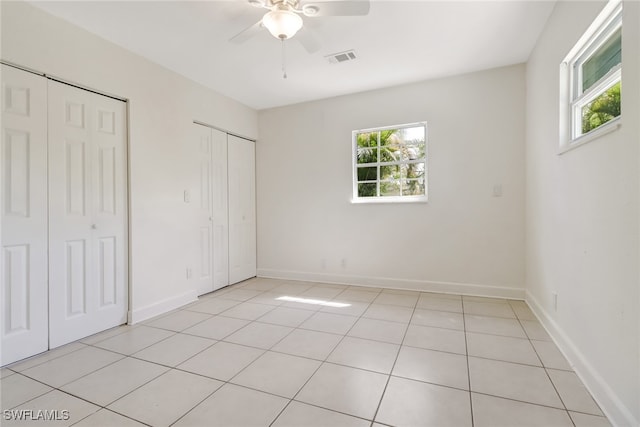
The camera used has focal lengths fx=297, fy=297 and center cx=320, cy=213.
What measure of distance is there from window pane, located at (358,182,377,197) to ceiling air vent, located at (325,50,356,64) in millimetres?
1653

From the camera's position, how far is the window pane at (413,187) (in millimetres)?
3922

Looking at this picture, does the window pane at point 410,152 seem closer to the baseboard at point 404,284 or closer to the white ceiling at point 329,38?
the white ceiling at point 329,38

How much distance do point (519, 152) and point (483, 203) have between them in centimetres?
68

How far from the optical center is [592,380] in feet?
5.67

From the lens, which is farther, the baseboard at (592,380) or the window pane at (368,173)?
the window pane at (368,173)

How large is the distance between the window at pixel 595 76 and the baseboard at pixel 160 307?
3.90m

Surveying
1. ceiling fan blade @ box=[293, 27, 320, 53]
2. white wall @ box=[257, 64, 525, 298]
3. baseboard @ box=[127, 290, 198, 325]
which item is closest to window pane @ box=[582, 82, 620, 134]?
white wall @ box=[257, 64, 525, 298]

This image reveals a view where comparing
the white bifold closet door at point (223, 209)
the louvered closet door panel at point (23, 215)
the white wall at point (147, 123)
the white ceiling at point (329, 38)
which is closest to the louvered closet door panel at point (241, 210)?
the white bifold closet door at point (223, 209)

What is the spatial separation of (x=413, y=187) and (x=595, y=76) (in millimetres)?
2171

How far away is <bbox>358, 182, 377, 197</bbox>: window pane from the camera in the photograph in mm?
4191

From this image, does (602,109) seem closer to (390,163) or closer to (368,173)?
(390,163)

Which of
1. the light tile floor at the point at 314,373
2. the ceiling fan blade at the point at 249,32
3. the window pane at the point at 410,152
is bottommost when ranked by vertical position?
the light tile floor at the point at 314,373

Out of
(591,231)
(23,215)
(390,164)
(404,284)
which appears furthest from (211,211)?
(591,231)

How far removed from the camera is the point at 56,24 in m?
2.39
